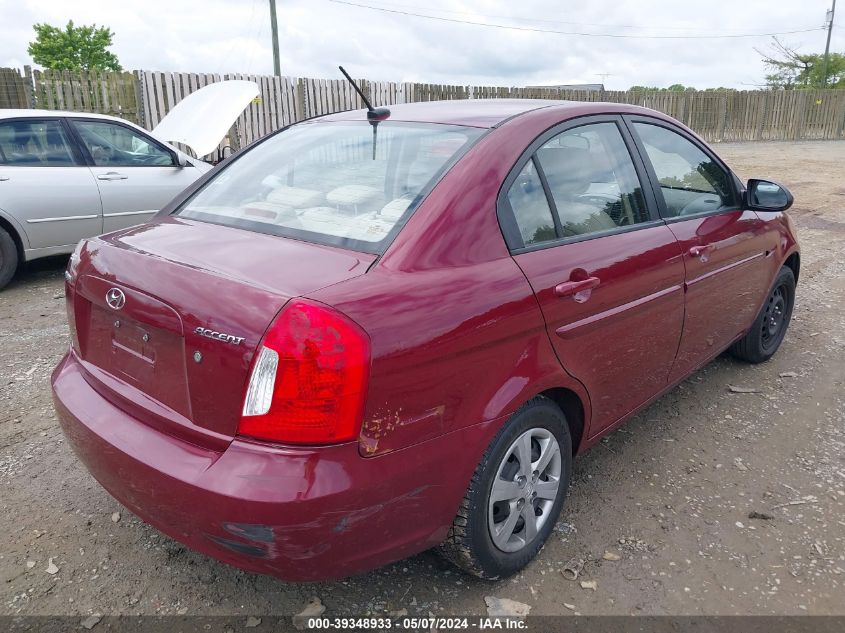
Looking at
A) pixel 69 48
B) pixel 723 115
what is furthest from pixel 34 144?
pixel 69 48

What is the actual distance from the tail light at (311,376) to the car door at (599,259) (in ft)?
2.55

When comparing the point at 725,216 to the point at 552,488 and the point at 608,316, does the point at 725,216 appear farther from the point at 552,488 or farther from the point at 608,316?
the point at 552,488

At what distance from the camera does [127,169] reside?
649cm

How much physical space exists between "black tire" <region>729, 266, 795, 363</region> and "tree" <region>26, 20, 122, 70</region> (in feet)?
194

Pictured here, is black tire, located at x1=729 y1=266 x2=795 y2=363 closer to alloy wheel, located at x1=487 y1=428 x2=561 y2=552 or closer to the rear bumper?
alloy wheel, located at x1=487 y1=428 x2=561 y2=552

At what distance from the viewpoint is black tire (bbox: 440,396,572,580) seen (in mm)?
2180

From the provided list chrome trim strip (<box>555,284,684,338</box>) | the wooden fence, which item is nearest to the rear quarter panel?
chrome trim strip (<box>555,284,684,338</box>)

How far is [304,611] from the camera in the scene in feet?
7.55

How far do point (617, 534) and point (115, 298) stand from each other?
82.0 inches

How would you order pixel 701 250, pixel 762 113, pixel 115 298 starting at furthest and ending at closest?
pixel 762 113, pixel 701 250, pixel 115 298

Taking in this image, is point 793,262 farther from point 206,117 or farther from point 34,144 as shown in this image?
point 206,117

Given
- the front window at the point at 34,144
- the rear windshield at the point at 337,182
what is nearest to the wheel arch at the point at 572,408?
the rear windshield at the point at 337,182

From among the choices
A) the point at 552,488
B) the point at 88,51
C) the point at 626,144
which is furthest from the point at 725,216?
the point at 88,51

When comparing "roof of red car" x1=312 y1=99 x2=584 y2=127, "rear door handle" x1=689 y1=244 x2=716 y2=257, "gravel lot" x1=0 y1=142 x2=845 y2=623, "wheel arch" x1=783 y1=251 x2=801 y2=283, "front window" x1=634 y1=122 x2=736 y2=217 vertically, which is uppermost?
"roof of red car" x1=312 y1=99 x2=584 y2=127
